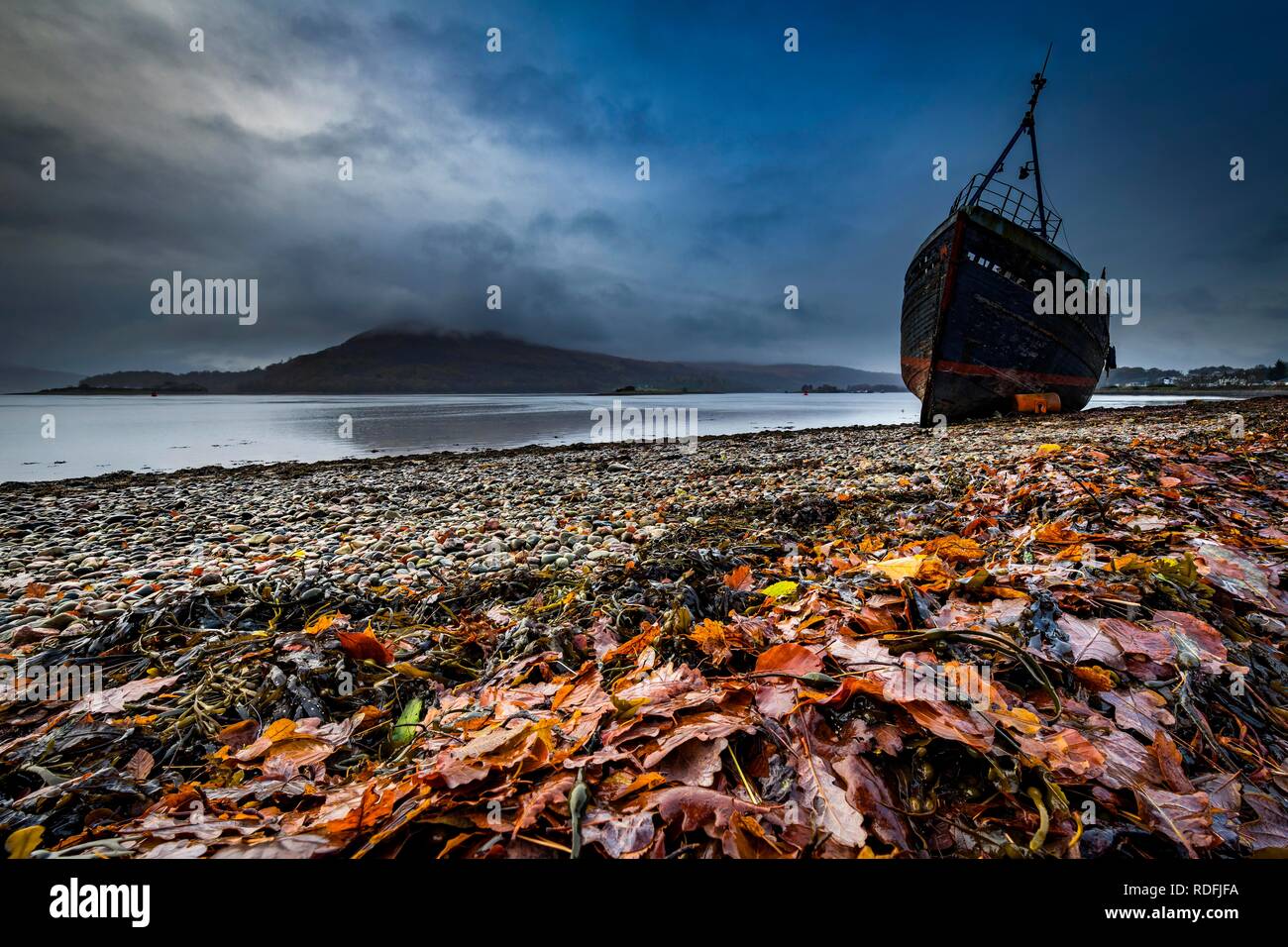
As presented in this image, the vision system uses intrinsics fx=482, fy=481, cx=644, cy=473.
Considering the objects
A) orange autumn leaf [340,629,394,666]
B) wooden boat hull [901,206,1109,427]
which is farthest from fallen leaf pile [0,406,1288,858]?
wooden boat hull [901,206,1109,427]

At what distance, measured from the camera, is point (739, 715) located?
1.60 m

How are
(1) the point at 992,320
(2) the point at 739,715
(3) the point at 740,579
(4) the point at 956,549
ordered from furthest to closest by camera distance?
(1) the point at 992,320 → (3) the point at 740,579 → (4) the point at 956,549 → (2) the point at 739,715

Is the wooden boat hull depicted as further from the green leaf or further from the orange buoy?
the green leaf

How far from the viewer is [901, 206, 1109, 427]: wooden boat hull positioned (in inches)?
562

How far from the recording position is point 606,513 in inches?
248

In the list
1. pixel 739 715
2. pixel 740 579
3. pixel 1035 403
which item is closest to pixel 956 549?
pixel 740 579

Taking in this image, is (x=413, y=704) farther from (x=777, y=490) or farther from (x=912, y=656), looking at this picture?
(x=777, y=490)

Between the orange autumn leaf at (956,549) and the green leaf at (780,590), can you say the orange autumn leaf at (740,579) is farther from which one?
the orange autumn leaf at (956,549)

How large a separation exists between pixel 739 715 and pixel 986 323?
17.8 m

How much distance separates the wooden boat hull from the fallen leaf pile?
13.7 meters

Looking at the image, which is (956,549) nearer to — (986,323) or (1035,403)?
(986,323)

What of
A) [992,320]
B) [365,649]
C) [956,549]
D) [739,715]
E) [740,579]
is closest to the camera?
[739,715]
